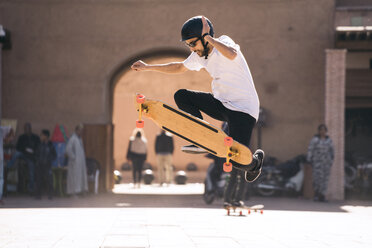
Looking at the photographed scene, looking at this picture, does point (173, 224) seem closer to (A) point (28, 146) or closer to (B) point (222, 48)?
(B) point (222, 48)

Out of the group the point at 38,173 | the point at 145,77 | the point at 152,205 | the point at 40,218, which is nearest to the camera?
the point at 40,218

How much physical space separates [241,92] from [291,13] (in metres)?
12.0

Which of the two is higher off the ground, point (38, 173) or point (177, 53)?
point (177, 53)

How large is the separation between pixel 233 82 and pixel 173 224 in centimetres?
417

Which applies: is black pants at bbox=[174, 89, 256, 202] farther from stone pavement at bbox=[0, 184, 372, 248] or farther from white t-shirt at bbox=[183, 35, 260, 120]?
stone pavement at bbox=[0, 184, 372, 248]

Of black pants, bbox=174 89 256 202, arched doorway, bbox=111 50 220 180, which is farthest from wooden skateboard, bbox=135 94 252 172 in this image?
arched doorway, bbox=111 50 220 180

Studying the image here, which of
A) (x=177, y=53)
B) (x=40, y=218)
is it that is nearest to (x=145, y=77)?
(x=177, y=53)

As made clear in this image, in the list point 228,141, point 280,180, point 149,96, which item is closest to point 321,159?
point 280,180

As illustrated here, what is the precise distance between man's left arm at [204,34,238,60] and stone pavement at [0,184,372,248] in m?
2.41

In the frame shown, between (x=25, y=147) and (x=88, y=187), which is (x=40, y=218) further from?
(x=88, y=187)

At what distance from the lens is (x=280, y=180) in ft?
54.3

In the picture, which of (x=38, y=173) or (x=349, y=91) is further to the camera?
(x=349, y=91)

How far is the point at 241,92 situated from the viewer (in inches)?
236

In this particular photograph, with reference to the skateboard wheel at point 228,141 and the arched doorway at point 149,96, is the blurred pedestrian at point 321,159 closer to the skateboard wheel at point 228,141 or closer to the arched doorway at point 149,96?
the skateboard wheel at point 228,141
